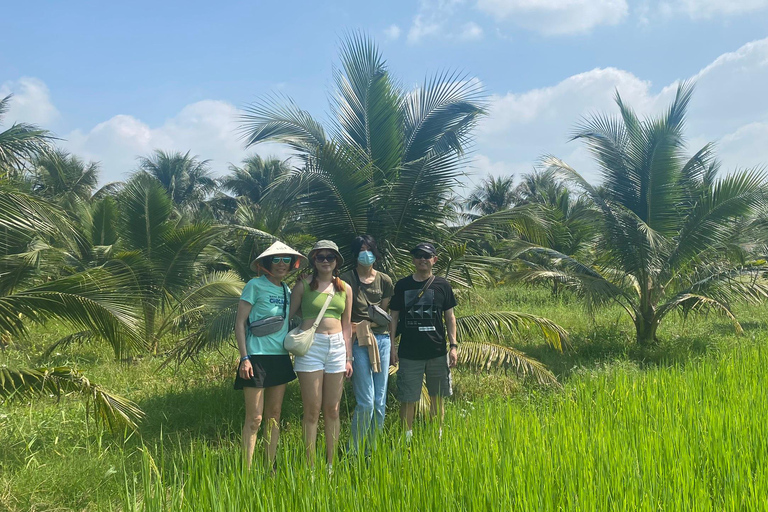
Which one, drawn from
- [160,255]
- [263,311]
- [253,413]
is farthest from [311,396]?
[160,255]

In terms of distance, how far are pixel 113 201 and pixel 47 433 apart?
747 centimetres

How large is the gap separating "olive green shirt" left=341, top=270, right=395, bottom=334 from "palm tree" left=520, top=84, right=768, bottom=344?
4.89 meters

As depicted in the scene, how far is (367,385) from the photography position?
3832mm

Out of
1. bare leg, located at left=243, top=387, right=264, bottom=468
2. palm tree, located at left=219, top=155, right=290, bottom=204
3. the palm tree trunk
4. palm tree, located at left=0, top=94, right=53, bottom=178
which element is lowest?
the palm tree trunk

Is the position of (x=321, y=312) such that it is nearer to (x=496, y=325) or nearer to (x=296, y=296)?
(x=296, y=296)

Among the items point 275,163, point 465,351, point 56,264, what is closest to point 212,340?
point 465,351

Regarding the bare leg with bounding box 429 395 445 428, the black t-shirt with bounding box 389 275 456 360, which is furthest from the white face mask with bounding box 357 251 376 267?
the bare leg with bounding box 429 395 445 428

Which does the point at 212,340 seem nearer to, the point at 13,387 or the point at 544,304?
the point at 13,387

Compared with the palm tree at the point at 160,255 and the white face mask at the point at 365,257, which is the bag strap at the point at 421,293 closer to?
the white face mask at the point at 365,257

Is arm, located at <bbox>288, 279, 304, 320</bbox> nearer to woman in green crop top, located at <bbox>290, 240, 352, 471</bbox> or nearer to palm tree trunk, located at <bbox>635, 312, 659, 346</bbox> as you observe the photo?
woman in green crop top, located at <bbox>290, 240, 352, 471</bbox>

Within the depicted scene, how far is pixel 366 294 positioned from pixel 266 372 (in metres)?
0.88

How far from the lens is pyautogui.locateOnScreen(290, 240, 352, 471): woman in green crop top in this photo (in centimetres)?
353

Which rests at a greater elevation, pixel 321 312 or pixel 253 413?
pixel 321 312

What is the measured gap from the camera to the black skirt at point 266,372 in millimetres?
3453
